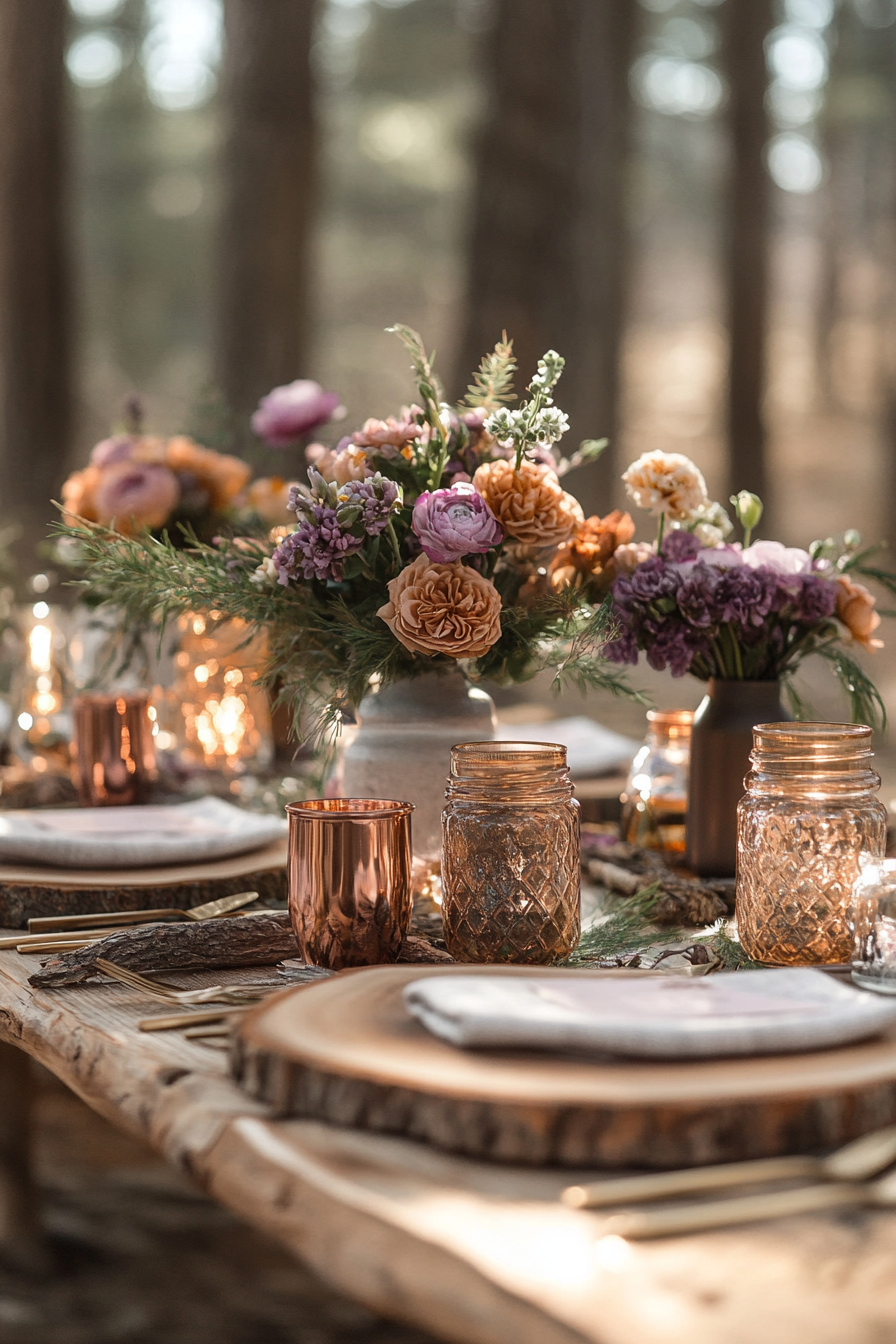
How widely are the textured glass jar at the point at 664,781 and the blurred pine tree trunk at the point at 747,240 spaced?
19.9ft

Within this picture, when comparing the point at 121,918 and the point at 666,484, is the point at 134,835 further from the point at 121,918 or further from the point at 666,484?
the point at 666,484

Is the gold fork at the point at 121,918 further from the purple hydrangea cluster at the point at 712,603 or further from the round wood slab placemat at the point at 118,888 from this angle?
the purple hydrangea cluster at the point at 712,603

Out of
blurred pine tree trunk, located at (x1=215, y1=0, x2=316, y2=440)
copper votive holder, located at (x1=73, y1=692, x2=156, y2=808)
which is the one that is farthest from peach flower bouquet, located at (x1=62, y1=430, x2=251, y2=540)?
blurred pine tree trunk, located at (x1=215, y1=0, x2=316, y2=440)

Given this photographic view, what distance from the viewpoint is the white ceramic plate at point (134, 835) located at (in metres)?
1.43

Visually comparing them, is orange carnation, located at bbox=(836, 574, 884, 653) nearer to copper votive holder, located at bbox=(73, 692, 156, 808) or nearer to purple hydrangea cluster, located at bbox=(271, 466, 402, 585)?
purple hydrangea cluster, located at bbox=(271, 466, 402, 585)

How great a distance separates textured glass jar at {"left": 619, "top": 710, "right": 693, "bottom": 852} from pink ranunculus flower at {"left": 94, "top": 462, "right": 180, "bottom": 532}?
1.00 metres

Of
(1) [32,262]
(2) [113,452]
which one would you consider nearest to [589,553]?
(2) [113,452]

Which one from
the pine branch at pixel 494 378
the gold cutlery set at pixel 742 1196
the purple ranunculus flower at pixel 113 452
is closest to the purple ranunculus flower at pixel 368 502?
the pine branch at pixel 494 378

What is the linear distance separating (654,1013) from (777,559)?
666mm

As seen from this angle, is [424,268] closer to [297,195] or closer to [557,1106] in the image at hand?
[297,195]

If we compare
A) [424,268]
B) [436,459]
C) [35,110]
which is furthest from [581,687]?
[424,268]

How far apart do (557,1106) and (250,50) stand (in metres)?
5.09

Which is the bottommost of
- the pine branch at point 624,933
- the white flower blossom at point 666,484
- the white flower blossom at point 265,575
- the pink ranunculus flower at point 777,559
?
the pine branch at point 624,933

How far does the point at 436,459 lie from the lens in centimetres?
140
